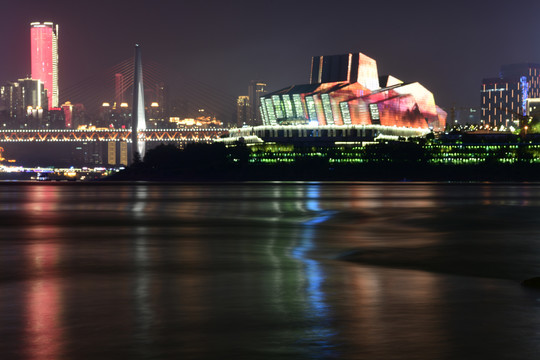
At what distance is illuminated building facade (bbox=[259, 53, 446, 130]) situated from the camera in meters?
183

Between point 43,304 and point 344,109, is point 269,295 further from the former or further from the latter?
point 344,109

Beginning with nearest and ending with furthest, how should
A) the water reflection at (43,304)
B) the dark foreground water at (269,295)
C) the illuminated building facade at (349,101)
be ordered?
the water reflection at (43,304), the dark foreground water at (269,295), the illuminated building facade at (349,101)

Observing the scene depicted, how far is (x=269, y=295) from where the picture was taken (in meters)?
13.3

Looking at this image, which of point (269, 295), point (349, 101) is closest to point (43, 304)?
point (269, 295)

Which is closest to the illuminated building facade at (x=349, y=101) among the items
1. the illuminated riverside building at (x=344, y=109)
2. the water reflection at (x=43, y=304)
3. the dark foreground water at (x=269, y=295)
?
the illuminated riverside building at (x=344, y=109)

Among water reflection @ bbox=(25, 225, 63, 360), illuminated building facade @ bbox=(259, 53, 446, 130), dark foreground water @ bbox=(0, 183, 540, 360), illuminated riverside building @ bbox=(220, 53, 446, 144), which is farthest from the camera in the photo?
illuminated building facade @ bbox=(259, 53, 446, 130)

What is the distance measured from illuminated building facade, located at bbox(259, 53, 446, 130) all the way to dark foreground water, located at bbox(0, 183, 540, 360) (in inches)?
6146

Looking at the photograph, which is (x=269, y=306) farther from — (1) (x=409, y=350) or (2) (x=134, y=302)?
(1) (x=409, y=350)

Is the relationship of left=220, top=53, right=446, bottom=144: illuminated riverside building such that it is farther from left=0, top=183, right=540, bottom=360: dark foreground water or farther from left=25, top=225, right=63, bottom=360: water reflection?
left=25, top=225, right=63, bottom=360: water reflection

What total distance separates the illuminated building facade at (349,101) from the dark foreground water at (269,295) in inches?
6146

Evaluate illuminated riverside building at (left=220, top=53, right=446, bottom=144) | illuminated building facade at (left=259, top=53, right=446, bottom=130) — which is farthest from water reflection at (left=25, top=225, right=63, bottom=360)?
illuminated building facade at (left=259, top=53, right=446, bottom=130)

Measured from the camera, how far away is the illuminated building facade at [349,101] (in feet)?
601

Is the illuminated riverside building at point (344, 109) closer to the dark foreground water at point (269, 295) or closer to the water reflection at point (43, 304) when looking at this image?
the dark foreground water at point (269, 295)

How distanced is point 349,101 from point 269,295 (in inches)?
6801
